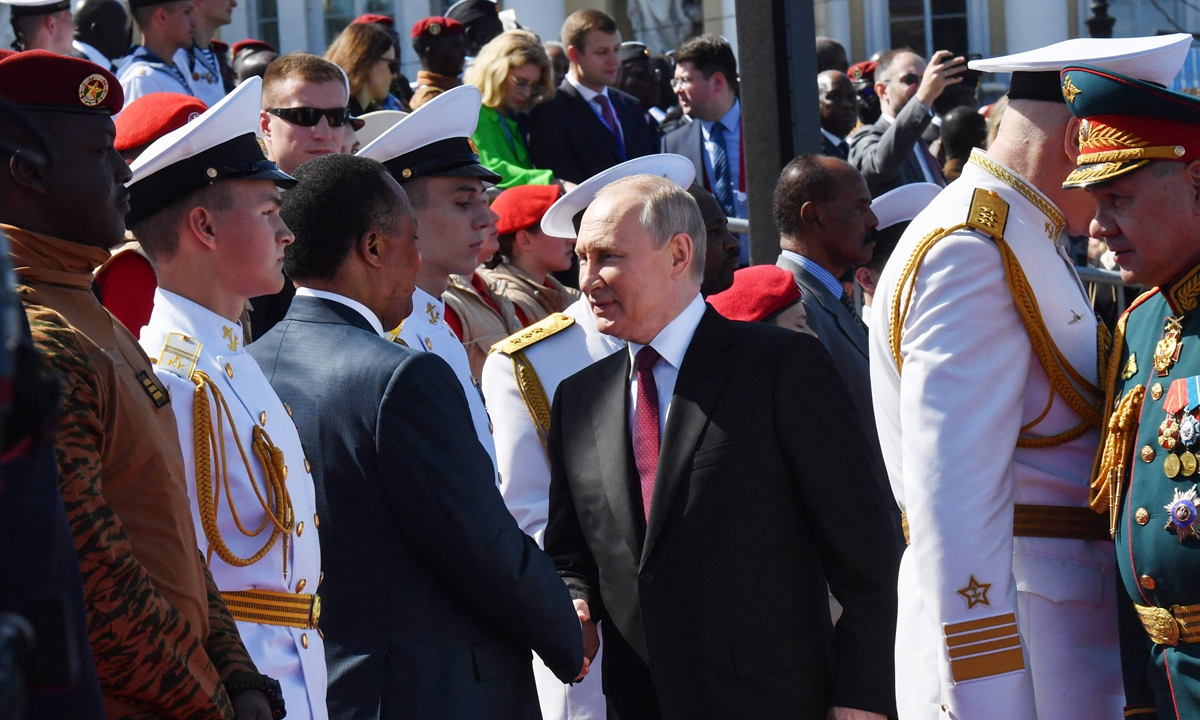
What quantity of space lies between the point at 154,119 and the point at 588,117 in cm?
476

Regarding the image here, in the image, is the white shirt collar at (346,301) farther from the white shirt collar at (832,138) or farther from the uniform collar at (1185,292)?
the white shirt collar at (832,138)

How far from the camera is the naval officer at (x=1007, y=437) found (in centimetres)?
290

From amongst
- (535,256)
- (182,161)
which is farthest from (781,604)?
(535,256)

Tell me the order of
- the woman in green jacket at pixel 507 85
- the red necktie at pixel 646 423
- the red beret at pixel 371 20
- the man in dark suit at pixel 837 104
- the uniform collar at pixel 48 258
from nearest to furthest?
the uniform collar at pixel 48 258, the red necktie at pixel 646 423, the red beret at pixel 371 20, the woman in green jacket at pixel 507 85, the man in dark suit at pixel 837 104

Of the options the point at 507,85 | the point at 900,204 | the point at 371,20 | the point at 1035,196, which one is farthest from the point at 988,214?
the point at 371,20

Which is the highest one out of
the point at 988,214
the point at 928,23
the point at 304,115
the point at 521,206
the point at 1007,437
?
the point at 304,115

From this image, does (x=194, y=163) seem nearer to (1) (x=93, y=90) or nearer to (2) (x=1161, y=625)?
(1) (x=93, y=90)

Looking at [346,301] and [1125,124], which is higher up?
[1125,124]

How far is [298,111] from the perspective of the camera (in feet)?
17.4

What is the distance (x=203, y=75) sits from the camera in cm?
748

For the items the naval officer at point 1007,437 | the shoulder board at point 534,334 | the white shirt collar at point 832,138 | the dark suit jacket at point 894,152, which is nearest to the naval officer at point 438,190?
the shoulder board at point 534,334

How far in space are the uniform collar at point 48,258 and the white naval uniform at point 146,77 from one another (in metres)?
→ 4.47

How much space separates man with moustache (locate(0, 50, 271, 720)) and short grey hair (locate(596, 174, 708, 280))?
144cm

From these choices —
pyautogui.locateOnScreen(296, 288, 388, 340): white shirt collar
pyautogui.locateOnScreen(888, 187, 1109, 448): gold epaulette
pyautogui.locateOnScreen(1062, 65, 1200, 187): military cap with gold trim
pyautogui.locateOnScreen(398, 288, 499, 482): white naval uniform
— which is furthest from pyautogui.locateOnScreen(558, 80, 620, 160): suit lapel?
pyautogui.locateOnScreen(1062, 65, 1200, 187): military cap with gold trim
